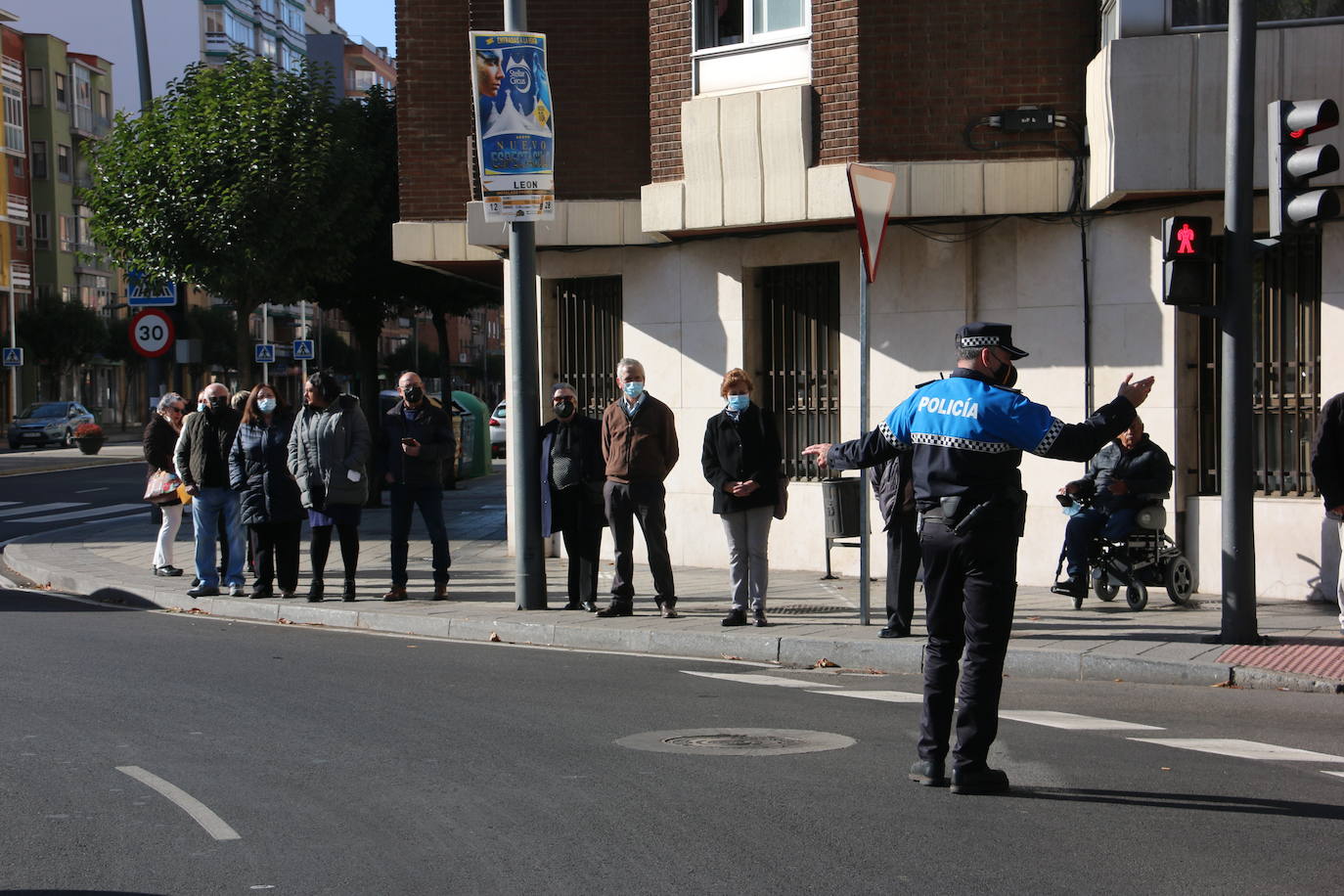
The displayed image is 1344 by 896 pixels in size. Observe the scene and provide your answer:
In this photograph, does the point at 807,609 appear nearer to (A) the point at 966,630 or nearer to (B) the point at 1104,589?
(B) the point at 1104,589

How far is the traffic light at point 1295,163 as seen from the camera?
975 cm

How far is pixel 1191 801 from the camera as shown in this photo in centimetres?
629

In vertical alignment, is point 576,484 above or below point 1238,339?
below

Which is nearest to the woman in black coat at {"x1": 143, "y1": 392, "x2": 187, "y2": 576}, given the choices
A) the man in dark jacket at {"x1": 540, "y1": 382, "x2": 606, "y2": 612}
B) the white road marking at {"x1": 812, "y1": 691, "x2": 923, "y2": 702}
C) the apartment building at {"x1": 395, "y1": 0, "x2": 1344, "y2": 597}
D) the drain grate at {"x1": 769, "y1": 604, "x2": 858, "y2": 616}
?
the apartment building at {"x1": 395, "y1": 0, "x2": 1344, "y2": 597}

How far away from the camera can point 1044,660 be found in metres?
10.1

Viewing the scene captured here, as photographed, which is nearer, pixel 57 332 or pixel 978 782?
pixel 978 782

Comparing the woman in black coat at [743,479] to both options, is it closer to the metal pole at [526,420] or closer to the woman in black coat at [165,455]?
the metal pole at [526,420]

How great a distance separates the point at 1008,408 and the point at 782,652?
4.61 meters

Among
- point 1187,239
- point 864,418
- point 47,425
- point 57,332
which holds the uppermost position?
point 57,332

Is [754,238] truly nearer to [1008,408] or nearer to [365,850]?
[1008,408]

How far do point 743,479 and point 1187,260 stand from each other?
3.35 metres

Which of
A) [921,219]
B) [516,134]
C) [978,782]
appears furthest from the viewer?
[921,219]

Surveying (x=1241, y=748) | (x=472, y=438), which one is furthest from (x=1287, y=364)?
(x=472, y=438)

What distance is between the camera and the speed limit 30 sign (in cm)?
2047
